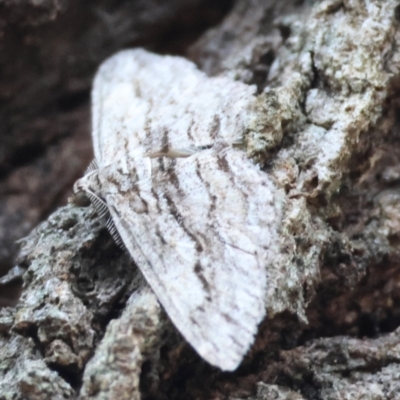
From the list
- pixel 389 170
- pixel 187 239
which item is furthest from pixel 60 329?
pixel 389 170

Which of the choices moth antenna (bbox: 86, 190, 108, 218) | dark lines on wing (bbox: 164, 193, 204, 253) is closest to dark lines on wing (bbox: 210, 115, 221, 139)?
dark lines on wing (bbox: 164, 193, 204, 253)

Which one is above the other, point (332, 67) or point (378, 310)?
point (332, 67)

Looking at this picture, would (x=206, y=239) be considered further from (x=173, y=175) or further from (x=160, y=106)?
(x=160, y=106)

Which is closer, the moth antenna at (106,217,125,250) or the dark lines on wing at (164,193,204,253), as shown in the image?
the dark lines on wing at (164,193,204,253)

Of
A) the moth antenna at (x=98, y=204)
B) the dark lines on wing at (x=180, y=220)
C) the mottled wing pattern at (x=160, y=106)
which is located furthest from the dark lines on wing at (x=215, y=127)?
the moth antenna at (x=98, y=204)

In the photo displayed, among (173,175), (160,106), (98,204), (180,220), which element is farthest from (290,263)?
(160,106)

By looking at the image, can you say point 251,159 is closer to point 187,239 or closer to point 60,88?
point 187,239

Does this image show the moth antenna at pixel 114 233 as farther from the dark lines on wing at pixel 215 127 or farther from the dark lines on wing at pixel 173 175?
the dark lines on wing at pixel 215 127

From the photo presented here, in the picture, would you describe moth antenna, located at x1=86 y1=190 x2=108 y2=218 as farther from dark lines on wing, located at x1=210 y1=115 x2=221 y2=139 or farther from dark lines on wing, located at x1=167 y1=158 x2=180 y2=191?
dark lines on wing, located at x1=210 y1=115 x2=221 y2=139
